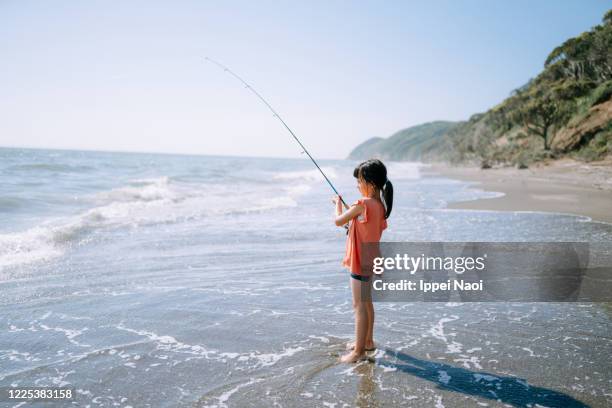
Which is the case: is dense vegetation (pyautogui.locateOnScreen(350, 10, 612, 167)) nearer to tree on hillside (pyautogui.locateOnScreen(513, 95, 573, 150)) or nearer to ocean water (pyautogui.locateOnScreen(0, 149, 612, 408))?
tree on hillside (pyautogui.locateOnScreen(513, 95, 573, 150))

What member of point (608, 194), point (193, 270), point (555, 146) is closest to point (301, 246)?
point (193, 270)

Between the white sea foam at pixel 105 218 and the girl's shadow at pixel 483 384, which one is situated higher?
the white sea foam at pixel 105 218

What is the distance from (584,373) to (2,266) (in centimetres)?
750

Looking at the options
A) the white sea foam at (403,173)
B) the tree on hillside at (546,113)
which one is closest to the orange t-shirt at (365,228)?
the white sea foam at (403,173)

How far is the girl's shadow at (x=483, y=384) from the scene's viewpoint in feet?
8.71

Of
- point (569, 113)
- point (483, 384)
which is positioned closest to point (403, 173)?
point (569, 113)

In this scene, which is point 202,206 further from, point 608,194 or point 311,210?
point 608,194

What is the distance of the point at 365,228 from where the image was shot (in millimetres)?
3111

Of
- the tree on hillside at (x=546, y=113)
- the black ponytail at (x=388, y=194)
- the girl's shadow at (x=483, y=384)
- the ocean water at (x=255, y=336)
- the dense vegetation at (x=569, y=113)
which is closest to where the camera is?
the girl's shadow at (x=483, y=384)

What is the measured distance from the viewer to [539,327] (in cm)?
388

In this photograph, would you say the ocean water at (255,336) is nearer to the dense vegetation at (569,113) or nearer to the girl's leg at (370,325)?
the girl's leg at (370,325)

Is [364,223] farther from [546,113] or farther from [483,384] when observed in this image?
[546,113]

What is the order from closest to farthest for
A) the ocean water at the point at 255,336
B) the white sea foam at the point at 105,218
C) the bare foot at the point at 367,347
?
the ocean water at the point at 255,336 → the bare foot at the point at 367,347 → the white sea foam at the point at 105,218

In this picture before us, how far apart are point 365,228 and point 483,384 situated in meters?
1.41
